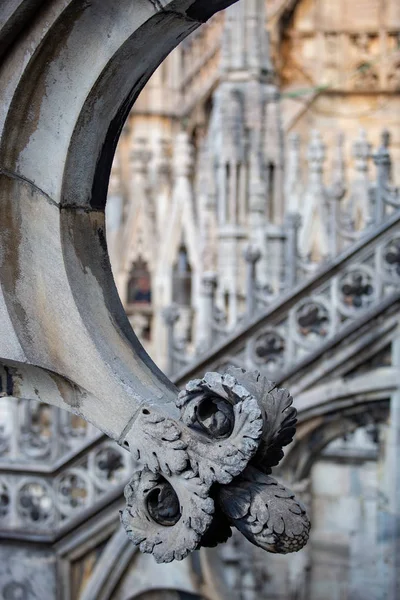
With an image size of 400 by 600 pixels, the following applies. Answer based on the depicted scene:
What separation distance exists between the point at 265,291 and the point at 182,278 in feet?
26.8

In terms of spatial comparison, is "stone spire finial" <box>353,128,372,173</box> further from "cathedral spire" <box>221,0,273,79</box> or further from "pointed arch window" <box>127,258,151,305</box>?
"pointed arch window" <box>127,258,151,305</box>

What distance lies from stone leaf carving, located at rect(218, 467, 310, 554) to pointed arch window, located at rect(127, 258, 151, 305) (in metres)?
15.7

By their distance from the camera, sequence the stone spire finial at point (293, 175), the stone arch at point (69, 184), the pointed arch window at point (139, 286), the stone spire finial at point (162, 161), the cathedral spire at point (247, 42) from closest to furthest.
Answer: the stone arch at point (69, 184)
the cathedral spire at point (247, 42)
the stone spire finial at point (293, 175)
the stone spire finial at point (162, 161)
the pointed arch window at point (139, 286)

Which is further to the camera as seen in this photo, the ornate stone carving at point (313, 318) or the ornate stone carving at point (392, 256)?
the ornate stone carving at point (313, 318)

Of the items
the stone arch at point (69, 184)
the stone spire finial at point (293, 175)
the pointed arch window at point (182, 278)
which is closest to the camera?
the stone arch at point (69, 184)

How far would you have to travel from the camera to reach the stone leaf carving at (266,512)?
261 cm

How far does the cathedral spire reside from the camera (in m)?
14.2

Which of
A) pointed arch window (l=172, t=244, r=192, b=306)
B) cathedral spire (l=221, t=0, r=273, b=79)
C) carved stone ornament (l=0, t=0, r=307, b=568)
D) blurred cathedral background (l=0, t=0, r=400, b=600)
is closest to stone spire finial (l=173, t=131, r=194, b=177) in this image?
blurred cathedral background (l=0, t=0, r=400, b=600)

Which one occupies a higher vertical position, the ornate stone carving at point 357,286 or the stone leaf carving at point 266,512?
the ornate stone carving at point 357,286

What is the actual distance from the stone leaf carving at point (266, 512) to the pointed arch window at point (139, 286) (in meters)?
15.7

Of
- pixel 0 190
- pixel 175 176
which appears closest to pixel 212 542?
pixel 0 190

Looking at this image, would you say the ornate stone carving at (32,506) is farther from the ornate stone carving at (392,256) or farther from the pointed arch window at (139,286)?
the pointed arch window at (139,286)

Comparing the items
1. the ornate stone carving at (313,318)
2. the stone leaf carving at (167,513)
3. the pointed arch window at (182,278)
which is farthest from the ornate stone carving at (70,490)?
the pointed arch window at (182,278)

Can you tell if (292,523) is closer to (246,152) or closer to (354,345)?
(354,345)
